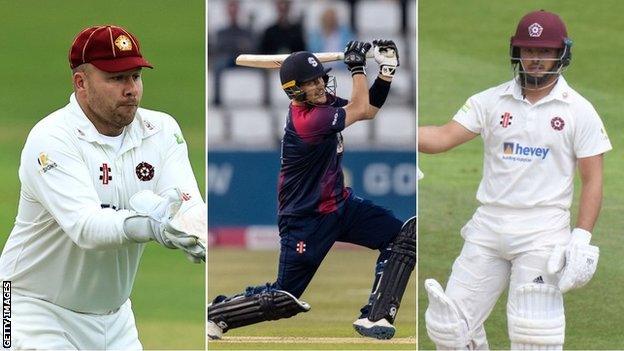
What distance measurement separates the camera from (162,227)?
3.92 m

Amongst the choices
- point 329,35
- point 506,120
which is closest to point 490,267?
point 506,120

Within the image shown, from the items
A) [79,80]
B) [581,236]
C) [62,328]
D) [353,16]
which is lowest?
[62,328]

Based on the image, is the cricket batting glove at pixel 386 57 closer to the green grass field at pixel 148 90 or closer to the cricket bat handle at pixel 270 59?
the cricket bat handle at pixel 270 59

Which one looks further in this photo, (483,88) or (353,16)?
(483,88)

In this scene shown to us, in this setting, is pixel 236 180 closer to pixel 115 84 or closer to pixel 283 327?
pixel 283 327

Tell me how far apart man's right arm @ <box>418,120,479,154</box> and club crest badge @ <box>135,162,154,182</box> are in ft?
5.45

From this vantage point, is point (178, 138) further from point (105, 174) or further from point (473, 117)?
point (473, 117)

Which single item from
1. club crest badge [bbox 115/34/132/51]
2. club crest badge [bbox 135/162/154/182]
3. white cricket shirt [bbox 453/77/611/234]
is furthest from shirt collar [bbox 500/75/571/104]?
club crest badge [bbox 115/34/132/51]

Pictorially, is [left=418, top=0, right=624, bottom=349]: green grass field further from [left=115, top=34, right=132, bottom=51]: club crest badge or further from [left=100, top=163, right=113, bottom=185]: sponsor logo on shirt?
[left=115, top=34, right=132, bottom=51]: club crest badge

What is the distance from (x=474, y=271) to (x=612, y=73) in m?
3.07

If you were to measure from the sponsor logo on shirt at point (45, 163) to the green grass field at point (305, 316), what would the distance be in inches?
68.4

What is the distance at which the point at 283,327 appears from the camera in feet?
19.3

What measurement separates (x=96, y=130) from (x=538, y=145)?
6.47 ft

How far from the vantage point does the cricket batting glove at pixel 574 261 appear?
5332mm
